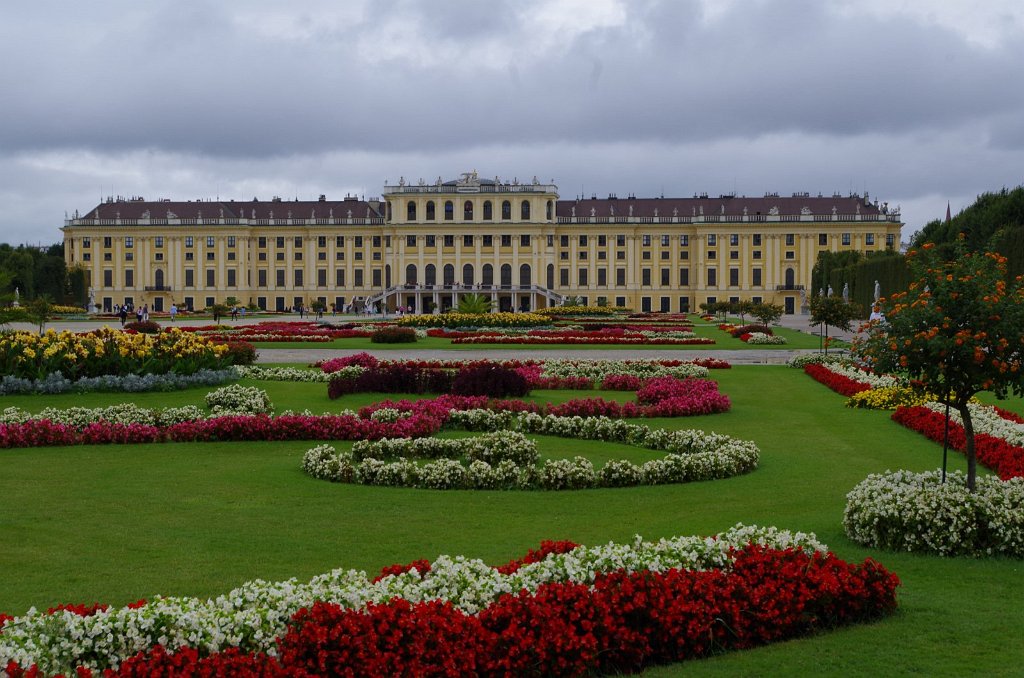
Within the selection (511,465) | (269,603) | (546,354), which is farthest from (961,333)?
(546,354)

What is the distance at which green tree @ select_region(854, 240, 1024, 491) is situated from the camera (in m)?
6.99

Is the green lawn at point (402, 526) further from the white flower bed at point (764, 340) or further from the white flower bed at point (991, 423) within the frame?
the white flower bed at point (764, 340)

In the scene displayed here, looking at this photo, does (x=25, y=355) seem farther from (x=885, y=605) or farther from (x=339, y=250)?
(x=339, y=250)

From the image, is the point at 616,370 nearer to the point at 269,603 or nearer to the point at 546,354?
the point at 546,354

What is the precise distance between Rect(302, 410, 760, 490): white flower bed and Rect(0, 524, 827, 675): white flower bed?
347cm

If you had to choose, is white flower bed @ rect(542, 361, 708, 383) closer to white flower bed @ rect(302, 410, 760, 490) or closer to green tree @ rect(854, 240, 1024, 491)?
white flower bed @ rect(302, 410, 760, 490)

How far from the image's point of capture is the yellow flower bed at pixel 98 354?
1591 centimetres

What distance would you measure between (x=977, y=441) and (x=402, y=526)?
626 centimetres

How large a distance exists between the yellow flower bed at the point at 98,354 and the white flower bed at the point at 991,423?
1123 centimetres

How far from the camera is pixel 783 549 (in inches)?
222

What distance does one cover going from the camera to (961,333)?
689 centimetres

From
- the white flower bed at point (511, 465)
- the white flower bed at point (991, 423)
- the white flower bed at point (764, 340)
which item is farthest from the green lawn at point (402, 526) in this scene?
the white flower bed at point (764, 340)

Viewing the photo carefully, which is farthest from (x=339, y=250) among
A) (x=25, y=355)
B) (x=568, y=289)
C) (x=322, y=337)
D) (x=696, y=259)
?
(x=25, y=355)

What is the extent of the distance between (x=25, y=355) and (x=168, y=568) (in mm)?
11049
